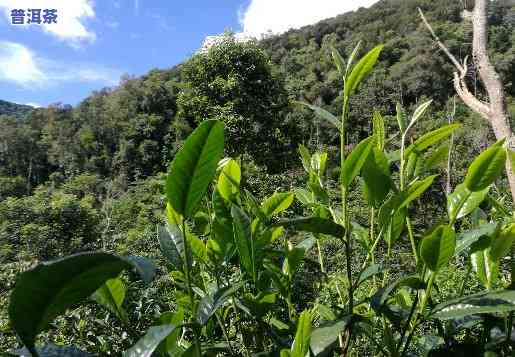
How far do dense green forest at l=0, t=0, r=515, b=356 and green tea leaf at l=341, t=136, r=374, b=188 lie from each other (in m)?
0.04

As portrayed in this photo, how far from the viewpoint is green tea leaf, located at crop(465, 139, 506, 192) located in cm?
45

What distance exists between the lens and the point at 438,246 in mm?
427

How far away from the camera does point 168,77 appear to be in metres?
27.4

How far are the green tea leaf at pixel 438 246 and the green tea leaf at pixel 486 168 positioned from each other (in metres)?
0.08

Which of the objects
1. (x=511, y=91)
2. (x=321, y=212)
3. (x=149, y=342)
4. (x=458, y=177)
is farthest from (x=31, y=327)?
(x=511, y=91)

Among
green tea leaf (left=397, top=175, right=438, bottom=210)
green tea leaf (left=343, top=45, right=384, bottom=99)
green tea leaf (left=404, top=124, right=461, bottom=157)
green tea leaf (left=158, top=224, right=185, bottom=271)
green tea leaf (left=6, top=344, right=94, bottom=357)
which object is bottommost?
green tea leaf (left=6, top=344, right=94, bottom=357)

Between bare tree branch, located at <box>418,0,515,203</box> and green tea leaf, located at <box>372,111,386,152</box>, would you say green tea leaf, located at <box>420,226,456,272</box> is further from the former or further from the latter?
bare tree branch, located at <box>418,0,515,203</box>

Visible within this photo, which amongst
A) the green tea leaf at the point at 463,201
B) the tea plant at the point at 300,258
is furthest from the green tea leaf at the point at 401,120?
the green tea leaf at the point at 463,201

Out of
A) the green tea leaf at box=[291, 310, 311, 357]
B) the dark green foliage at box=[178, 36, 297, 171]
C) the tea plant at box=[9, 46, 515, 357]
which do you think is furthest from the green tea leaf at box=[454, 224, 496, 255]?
the dark green foliage at box=[178, 36, 297, 171]

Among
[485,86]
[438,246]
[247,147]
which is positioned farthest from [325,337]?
[247,147]

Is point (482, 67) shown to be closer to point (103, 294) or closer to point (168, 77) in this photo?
point (103, 294)

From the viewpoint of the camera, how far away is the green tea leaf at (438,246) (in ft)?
1.38

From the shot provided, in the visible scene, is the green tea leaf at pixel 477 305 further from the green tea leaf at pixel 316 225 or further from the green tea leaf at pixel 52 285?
the green tea leaf at pixel 52 285

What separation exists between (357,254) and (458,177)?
6910 millimetres
